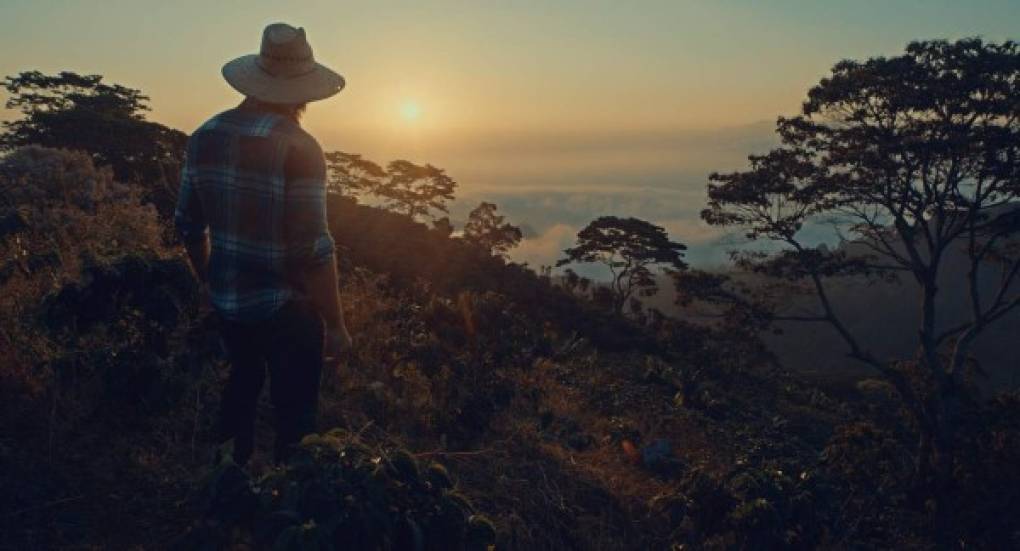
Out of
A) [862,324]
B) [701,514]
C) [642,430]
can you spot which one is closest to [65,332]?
[701,514]

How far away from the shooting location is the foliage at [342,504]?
210cm

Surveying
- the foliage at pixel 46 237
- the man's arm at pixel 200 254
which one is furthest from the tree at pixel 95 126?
the man's arm at pixel 200 254

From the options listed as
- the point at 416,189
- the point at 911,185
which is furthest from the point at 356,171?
the point at 911,185

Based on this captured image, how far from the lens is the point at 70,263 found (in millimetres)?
5137

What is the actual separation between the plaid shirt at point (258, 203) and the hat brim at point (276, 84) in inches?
3.1

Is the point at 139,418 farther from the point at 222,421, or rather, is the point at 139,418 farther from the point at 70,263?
the point at 70,263

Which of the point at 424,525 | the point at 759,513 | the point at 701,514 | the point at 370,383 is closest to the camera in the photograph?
the point at 424,525

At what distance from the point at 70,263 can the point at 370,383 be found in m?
2.20

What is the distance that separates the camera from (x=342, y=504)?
2.12 meters

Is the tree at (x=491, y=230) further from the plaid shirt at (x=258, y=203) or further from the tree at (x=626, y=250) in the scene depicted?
the plaid shirt at (x=258, y=203)

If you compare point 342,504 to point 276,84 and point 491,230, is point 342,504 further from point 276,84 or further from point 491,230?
point 491,230

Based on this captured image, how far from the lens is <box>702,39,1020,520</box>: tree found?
42.3 ft

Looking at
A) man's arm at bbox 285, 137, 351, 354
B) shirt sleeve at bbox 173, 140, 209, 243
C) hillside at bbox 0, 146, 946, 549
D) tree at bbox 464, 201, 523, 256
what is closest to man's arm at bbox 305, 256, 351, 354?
man's arm at bbox 285, 137, 351, 354

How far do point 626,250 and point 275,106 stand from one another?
3430 cm
